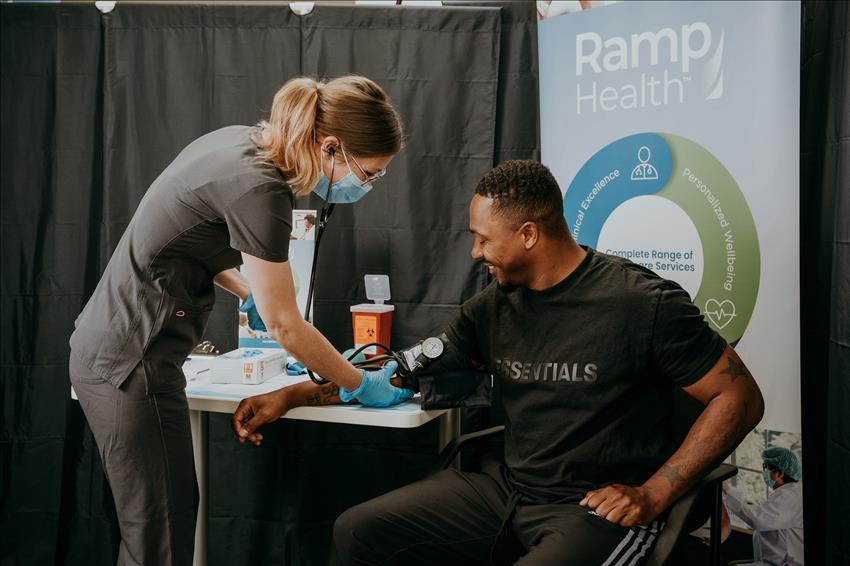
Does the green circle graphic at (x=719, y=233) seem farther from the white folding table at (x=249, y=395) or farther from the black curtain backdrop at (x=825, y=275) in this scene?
the white folding table at (x=249, y=395)

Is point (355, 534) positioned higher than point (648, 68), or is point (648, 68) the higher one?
point (648, 68)

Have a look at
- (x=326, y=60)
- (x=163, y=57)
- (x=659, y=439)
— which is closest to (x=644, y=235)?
(x=659, y=439)

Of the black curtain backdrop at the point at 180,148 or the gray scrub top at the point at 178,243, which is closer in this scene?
the gray scrub top at the point at 178,243

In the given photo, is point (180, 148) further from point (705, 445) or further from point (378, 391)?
point (705, 445)

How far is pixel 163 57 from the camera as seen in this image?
2566 mm

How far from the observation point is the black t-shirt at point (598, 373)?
1.67 m

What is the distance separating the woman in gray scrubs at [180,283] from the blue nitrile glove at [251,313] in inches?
21.6

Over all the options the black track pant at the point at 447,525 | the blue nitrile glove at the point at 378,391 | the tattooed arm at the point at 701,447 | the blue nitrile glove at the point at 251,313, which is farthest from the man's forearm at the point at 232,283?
the tattooed arm at the point at 701,447

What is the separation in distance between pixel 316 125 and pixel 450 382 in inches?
28.3

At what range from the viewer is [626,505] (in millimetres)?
Answer: 1567

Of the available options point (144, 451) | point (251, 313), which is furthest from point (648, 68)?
point (144, 451)

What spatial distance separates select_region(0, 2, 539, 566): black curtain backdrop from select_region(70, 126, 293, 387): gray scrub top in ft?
2.94

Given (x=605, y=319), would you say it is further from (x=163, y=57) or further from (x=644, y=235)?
(x=163, y=57)

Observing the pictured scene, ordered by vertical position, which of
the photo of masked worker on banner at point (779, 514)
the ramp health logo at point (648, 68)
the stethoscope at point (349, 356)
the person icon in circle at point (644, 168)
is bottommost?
the photo of masked worker on banner at point (779, 514)
